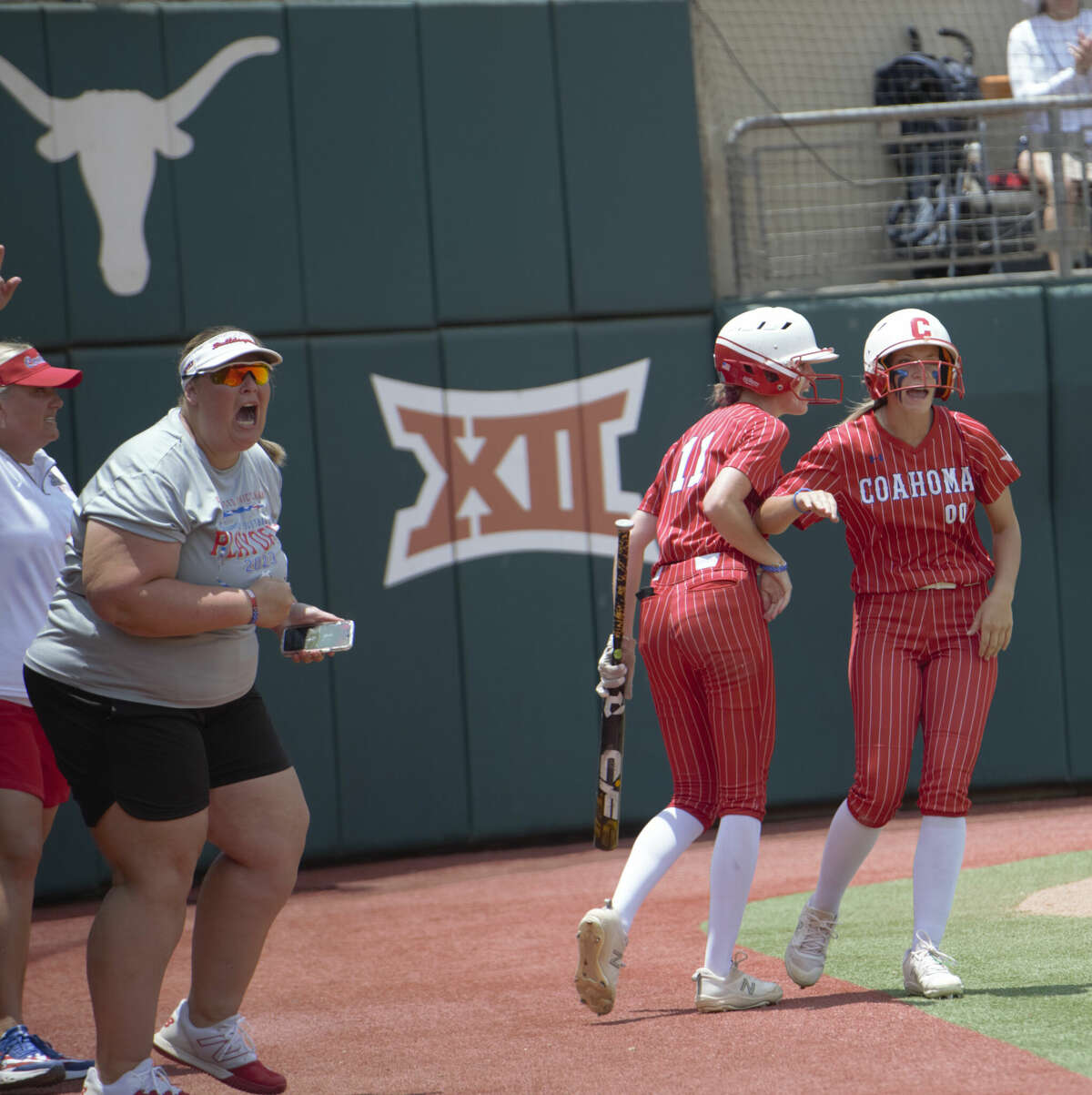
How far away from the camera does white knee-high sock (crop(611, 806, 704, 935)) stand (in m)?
3.62

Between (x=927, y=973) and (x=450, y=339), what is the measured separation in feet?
13.1

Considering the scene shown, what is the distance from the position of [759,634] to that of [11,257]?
166 inches

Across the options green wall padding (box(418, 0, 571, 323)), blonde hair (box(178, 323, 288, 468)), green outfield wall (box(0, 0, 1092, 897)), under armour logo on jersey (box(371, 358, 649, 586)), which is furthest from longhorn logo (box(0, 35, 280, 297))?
blonde hair (box(178, 323, 288, 468))

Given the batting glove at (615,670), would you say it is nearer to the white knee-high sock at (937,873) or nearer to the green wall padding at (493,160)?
the white knee-high sock at (937,873)

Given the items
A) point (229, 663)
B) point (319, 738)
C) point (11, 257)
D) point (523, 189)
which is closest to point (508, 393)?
point (523, 189)

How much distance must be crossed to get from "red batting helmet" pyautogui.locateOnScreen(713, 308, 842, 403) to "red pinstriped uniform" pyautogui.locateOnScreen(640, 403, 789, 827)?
10 centimetres

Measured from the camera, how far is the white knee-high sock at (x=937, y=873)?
144 inches

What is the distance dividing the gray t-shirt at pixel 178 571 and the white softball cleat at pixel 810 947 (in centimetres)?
164

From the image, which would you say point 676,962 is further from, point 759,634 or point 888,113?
point 888,113

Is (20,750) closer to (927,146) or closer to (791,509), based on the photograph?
(791,509)

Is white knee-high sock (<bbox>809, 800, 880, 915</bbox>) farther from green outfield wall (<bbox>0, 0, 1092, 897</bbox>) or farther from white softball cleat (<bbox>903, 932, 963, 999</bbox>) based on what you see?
green outfield wall (<bbox>0, 0, 1092, 897</bbox>)

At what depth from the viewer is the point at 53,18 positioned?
6402 mm

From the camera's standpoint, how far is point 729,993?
3.63m

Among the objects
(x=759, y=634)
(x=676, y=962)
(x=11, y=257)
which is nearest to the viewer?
(x=759, y=634)
